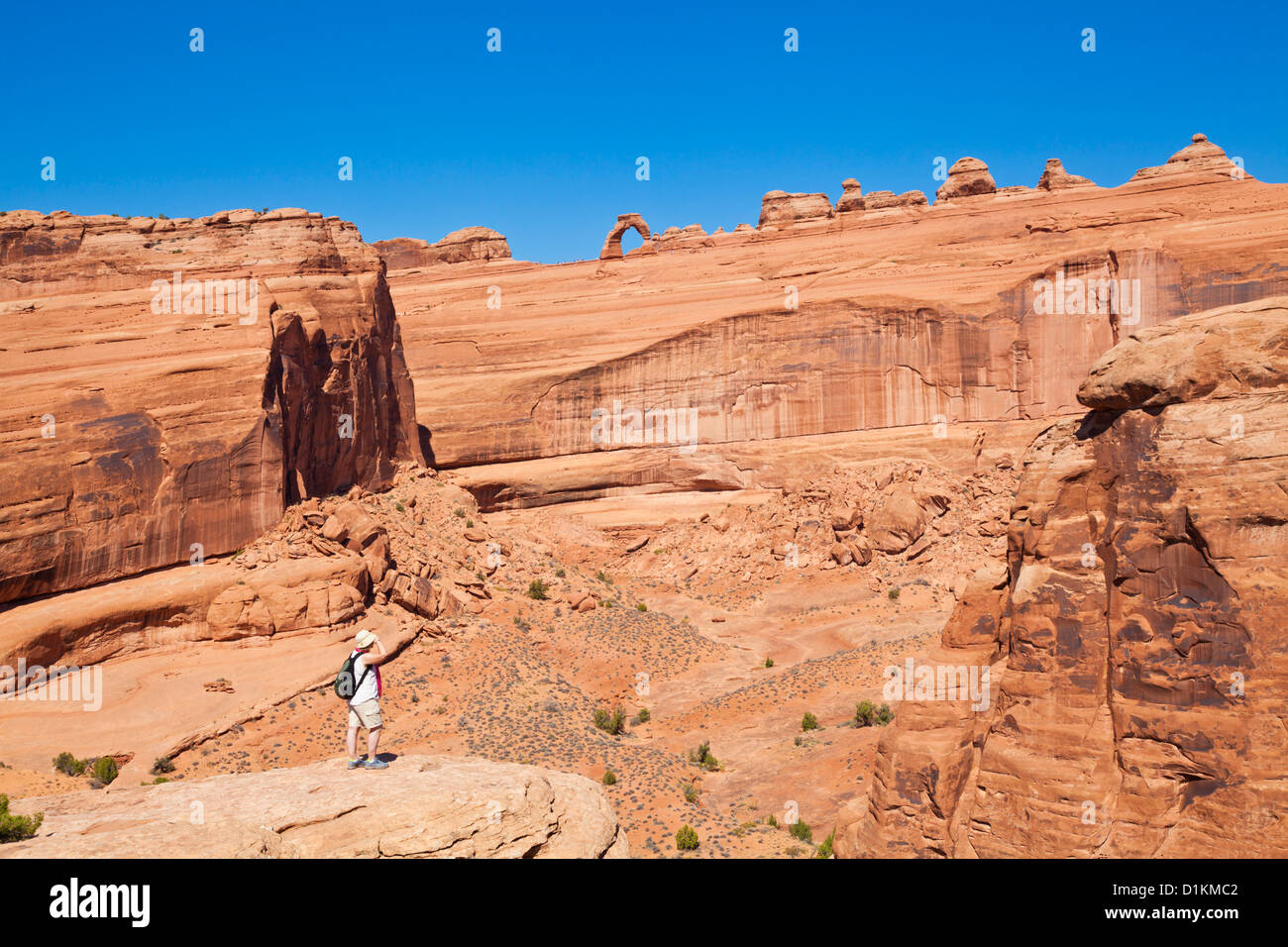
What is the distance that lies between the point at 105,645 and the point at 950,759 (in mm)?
16797

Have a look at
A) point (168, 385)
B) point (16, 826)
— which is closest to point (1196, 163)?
point (168, 385)

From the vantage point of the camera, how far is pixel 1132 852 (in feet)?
31.9

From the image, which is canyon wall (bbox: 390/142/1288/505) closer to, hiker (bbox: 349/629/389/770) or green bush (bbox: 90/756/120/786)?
green bush (bbox: 90/756/120/786)

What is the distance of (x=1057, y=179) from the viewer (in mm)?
Result: 44094

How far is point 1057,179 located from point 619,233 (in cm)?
2233

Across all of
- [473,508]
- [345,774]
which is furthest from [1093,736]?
[473,508]

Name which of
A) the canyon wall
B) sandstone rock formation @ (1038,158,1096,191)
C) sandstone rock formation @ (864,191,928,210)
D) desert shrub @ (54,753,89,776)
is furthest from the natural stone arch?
desert shrub @ (54,753,89,776)

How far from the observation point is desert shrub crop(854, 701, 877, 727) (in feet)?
71.0

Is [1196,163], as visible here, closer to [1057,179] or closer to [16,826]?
[1057,179]

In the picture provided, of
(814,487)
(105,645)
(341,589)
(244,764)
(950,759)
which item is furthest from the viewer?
(814,487)

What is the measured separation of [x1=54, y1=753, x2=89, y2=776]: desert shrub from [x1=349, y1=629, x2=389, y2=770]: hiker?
7.55 metres

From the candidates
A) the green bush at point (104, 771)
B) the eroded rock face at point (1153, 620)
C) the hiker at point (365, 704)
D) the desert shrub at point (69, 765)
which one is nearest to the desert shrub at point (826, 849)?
the eroded rock face at point (1153, 620)

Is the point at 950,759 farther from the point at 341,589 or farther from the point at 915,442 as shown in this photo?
the point at 915,442

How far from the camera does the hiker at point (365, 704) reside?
11328mm
